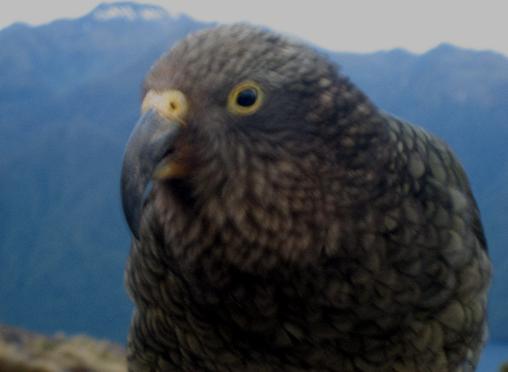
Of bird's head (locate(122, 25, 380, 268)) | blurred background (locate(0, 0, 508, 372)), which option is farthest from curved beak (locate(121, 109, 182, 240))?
blurred background (locate(0, 0, 508, 372))

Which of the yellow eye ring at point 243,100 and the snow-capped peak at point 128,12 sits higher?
the snow-capped peak at point 128,12

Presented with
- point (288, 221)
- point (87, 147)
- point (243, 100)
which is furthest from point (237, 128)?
point (87, 147)

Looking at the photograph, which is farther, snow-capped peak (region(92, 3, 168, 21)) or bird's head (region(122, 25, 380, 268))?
snow-capped peak (region(92, 3, 168, 21))

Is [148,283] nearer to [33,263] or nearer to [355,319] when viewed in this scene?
[355,319]

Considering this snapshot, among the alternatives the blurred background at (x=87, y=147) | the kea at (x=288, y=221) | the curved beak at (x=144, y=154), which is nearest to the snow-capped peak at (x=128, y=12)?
the blurred background at (x=87, y=147)

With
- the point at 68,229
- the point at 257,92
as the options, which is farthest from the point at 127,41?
the point at 257,92

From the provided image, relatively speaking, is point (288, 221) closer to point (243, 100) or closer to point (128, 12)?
point (243, 100)

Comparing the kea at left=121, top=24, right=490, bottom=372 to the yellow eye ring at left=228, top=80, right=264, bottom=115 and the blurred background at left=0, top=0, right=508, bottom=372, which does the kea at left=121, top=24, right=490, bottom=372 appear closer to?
the yellow eye ring at left=228, top=80, right=264, bottom=115

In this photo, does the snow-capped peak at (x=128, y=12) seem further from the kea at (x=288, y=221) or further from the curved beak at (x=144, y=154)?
the curved beak at (x=144, y=154)
